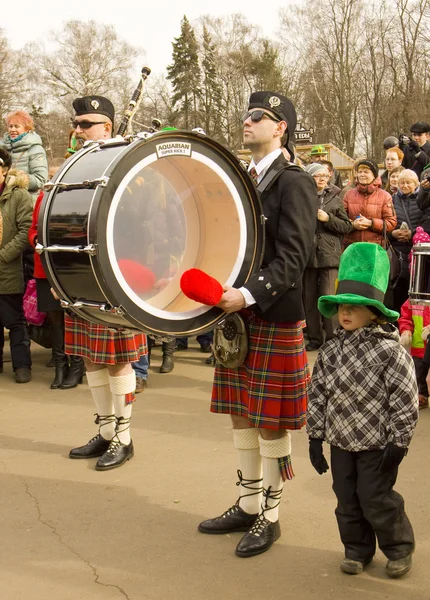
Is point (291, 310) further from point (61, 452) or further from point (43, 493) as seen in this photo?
point (61, 452)

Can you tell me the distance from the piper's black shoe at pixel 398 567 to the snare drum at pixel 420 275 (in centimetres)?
105

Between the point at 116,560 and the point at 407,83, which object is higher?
the point at 407,83

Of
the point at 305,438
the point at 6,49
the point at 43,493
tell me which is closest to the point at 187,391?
the point at 305,438

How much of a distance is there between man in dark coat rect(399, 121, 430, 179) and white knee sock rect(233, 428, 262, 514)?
6.20m

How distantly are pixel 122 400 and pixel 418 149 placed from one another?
19.5ft

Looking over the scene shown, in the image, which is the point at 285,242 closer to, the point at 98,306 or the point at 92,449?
the point at 98,306

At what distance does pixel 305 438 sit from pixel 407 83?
3806cm

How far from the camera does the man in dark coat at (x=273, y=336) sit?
10.3ft

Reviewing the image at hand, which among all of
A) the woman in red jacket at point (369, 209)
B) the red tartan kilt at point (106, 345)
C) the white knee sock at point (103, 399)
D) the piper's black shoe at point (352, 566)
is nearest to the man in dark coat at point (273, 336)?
the piper's black shoe at point (352, 566)

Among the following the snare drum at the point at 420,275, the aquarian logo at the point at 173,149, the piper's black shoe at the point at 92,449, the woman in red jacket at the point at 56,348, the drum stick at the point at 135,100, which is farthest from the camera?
the woman in red jacket at the point at 56,348

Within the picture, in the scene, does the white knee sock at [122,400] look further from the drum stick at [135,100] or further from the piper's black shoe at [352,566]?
the piper's black shoe at [352,566]

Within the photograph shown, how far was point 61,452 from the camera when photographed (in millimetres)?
4594

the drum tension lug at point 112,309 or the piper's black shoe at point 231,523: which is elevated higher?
the drum tension lug at point 112,309

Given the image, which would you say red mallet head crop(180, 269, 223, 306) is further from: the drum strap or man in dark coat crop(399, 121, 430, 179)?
man in dark coat crop(399, 121, 430, 179)
